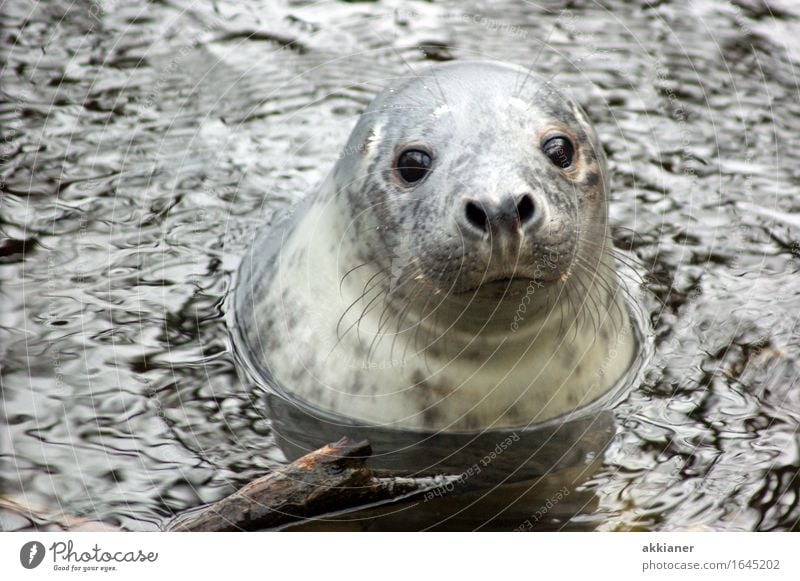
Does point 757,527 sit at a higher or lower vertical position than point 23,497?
higher

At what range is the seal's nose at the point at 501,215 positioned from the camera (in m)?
3.00

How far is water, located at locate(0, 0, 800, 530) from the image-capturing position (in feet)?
11.2

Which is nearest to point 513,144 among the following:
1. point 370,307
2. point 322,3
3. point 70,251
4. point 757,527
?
point 370,307

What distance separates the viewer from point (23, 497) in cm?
320

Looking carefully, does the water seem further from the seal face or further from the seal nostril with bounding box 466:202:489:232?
the seal nostril with bounding box 466:202:489:232

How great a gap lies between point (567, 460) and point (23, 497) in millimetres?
1492

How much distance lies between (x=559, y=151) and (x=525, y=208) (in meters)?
0.40

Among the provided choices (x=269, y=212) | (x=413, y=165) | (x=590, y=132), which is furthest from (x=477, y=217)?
(x=269, y=212)

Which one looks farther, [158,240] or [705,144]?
[705,144]
